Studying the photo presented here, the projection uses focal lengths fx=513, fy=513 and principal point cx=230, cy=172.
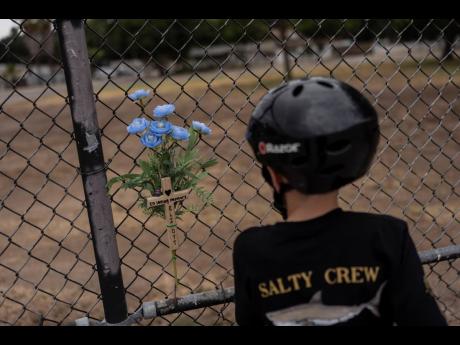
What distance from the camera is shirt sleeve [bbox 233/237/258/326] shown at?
59.9 inches

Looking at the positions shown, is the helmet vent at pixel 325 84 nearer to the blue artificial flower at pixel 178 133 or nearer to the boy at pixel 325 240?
the boy at pixel 325 240

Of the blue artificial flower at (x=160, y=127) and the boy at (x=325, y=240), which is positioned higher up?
the blue artificial flower at (x=160, y=127)

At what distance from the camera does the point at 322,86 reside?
1.48 m

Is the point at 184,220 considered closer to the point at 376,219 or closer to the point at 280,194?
the point at 280,194

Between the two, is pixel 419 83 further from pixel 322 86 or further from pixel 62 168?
pixel 322 86

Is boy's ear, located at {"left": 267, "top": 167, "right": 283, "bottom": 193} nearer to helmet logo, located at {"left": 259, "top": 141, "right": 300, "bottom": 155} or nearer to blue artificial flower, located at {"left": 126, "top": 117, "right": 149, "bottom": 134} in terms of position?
helmet logo, located at {"left": 259, "top": 141, "right": 300, "bottom": 155}

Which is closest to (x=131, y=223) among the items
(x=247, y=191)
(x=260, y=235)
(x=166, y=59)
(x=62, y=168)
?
(x=247, y=191)

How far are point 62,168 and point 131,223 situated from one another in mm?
3882

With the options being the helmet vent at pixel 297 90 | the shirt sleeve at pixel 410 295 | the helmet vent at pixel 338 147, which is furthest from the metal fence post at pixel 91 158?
the shirt sleeve at pixel 410 295

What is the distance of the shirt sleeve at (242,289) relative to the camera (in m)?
1.52

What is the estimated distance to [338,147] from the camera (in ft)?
4.78

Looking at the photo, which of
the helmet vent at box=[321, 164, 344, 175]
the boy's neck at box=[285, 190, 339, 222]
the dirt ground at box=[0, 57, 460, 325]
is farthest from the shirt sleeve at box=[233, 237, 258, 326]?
the dirt ground at box=[0, 57, 460, 325]

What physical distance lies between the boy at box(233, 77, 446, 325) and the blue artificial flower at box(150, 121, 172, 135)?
52 centimetres
